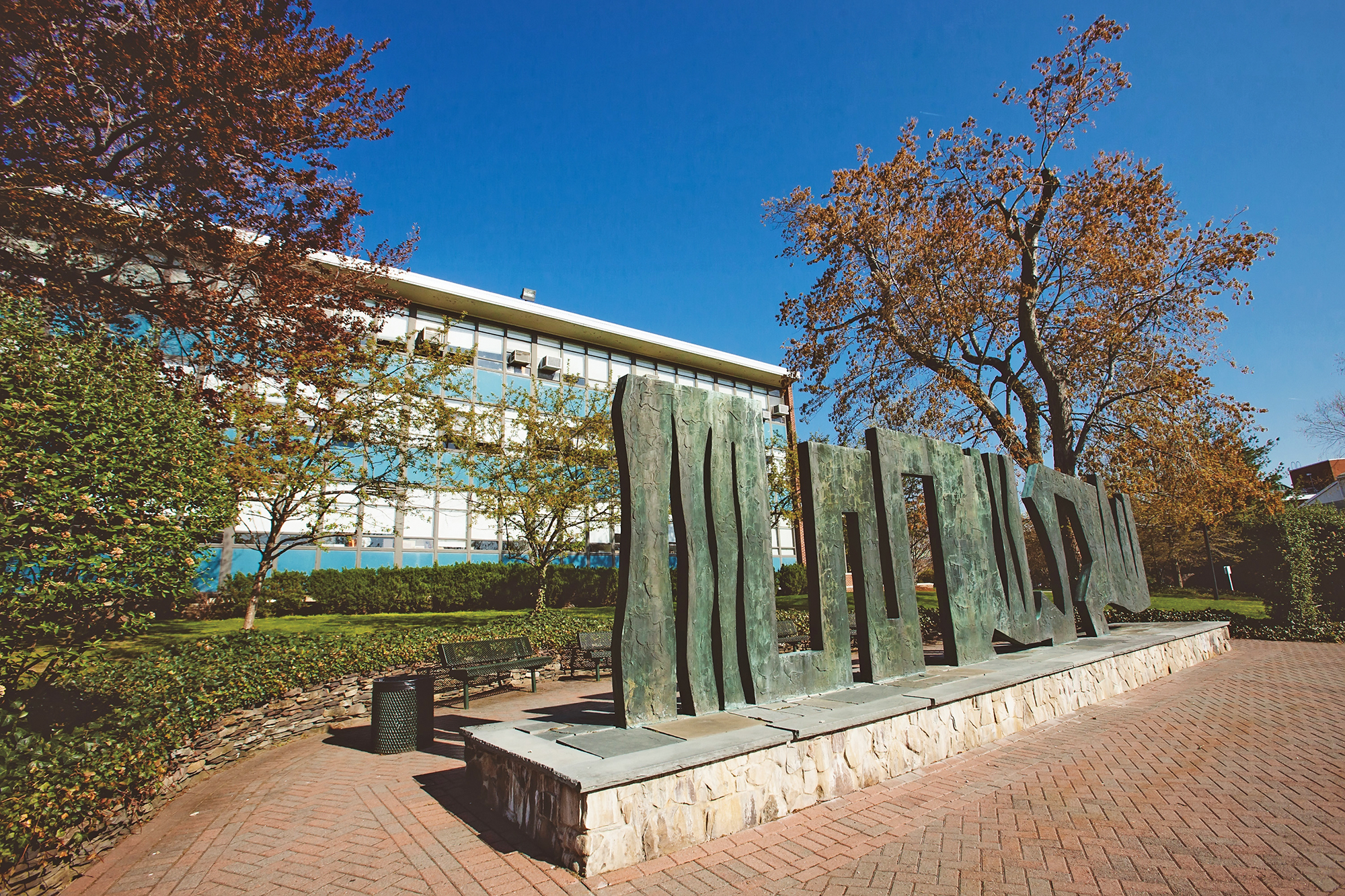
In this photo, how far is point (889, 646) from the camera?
7102 millimetres

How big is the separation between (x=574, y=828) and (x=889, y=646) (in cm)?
449

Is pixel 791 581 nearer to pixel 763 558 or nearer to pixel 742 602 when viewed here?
pixel 763 558

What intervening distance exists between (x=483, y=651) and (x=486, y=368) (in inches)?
696

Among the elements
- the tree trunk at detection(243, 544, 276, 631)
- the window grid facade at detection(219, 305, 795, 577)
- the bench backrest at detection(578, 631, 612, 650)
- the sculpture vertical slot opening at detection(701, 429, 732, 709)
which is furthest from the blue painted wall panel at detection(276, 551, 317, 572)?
the sculpture vertical slot opening at detection(701, 429, 732, 709)

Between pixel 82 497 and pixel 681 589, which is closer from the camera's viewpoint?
pixel 82 497

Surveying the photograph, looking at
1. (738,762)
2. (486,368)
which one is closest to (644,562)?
(738,762)

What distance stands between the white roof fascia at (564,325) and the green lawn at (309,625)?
1042cm

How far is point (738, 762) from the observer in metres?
4.43

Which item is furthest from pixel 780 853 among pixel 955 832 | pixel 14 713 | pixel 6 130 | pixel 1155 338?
pixel 1155 338

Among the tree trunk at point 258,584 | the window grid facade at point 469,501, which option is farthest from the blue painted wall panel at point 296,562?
the tree trunk at point 258,584

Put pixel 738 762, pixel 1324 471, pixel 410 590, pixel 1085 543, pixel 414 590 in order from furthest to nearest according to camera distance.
A: pixel 1324 471 < pixel 414 590 < pixel 410 590 < pixel 1085 543 < pixel 738 762

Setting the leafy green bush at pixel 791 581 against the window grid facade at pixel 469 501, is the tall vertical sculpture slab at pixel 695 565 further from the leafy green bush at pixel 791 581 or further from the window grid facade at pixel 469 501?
the leafy green bush at pixel 791 581

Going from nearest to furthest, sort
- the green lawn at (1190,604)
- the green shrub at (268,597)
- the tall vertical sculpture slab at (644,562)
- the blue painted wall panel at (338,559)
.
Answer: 1. the tall vertical sculpture slab at (644,562)
2. the green shrub at (268,597)
3. the green lawn at (1190,604)
4. the blue painted wall panel at (338,559)

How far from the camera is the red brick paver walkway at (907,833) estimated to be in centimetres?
364
